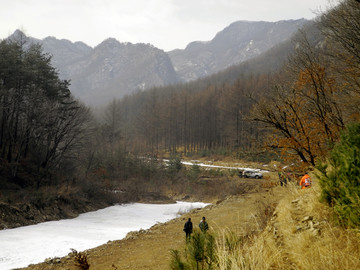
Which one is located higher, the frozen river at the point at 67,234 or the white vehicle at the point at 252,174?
the white vehicle at the point at 252,174

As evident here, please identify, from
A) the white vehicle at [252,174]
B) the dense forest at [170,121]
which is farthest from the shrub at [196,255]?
the white vehicle at [252,174]

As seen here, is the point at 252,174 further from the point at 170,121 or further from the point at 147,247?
the point at 170,121

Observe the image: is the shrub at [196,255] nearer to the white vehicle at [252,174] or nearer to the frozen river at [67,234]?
the frozen river at [67,234]

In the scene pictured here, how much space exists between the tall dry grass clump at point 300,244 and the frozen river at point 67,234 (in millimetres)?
10792

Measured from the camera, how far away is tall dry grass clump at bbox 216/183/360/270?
386 cm

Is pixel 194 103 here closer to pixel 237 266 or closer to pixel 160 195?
pixel 160 195

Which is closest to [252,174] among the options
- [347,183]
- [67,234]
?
[67,234]

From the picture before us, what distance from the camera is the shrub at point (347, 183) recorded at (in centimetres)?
424

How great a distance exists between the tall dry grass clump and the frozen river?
10792 mm

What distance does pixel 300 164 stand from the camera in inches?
555

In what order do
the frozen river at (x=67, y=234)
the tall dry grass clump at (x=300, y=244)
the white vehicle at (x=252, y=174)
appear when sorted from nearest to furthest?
the tall dry grass clump at (x=300, y=244) < the frozen river at (x=67, y=234) < the white vehicle at (x=252, y=174)

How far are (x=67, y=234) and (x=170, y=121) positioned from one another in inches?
2213

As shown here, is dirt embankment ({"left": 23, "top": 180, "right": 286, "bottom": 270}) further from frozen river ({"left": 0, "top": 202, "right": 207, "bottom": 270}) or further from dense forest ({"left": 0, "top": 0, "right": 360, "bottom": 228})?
dense forest ({"left": 0, "top": 0, "right": 360, "bottom": 228})

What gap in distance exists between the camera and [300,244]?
188 inches
